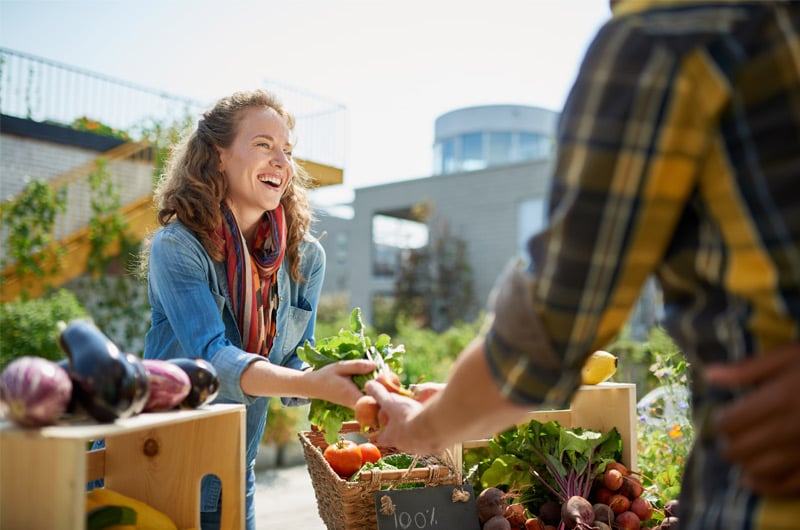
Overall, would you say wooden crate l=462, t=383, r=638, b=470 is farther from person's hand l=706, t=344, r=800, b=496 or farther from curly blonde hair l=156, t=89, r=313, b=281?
person's hand l=706, t=344, r=800, b=496

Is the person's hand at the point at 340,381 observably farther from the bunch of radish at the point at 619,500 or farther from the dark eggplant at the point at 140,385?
the bunch of radish at the point at 619,500

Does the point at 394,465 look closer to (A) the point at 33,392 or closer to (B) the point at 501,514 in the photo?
(B) the point at 501,514

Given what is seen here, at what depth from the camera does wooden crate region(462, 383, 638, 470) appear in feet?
8.54

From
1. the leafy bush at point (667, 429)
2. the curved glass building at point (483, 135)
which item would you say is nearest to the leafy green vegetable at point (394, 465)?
the leafy bush at point (667, 429)

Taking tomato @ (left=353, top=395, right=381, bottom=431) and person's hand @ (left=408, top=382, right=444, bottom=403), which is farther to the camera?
person's hand @ (left=408, top=382, right=444, bottom=403)

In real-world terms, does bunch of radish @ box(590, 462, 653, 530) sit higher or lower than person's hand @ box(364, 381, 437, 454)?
lower

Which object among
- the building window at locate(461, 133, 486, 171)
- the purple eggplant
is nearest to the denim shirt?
the purple eggplant

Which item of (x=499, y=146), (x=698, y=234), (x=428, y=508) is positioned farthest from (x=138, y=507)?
(x=499, y=146)

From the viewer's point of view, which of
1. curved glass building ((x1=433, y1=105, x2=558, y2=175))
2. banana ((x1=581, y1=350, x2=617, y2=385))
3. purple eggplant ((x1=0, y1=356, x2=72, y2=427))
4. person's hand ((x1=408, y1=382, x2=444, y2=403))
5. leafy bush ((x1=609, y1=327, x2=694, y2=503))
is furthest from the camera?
curved glass building ((x1=433, y1=105, x2=558, y2=175))

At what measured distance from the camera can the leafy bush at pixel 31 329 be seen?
7.61m

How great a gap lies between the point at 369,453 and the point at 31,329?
22.2 ft

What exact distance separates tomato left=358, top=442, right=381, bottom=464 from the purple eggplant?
3.72 ft

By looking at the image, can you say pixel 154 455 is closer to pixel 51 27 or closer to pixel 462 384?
pixel 462 384

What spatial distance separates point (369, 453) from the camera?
7.39 ft
